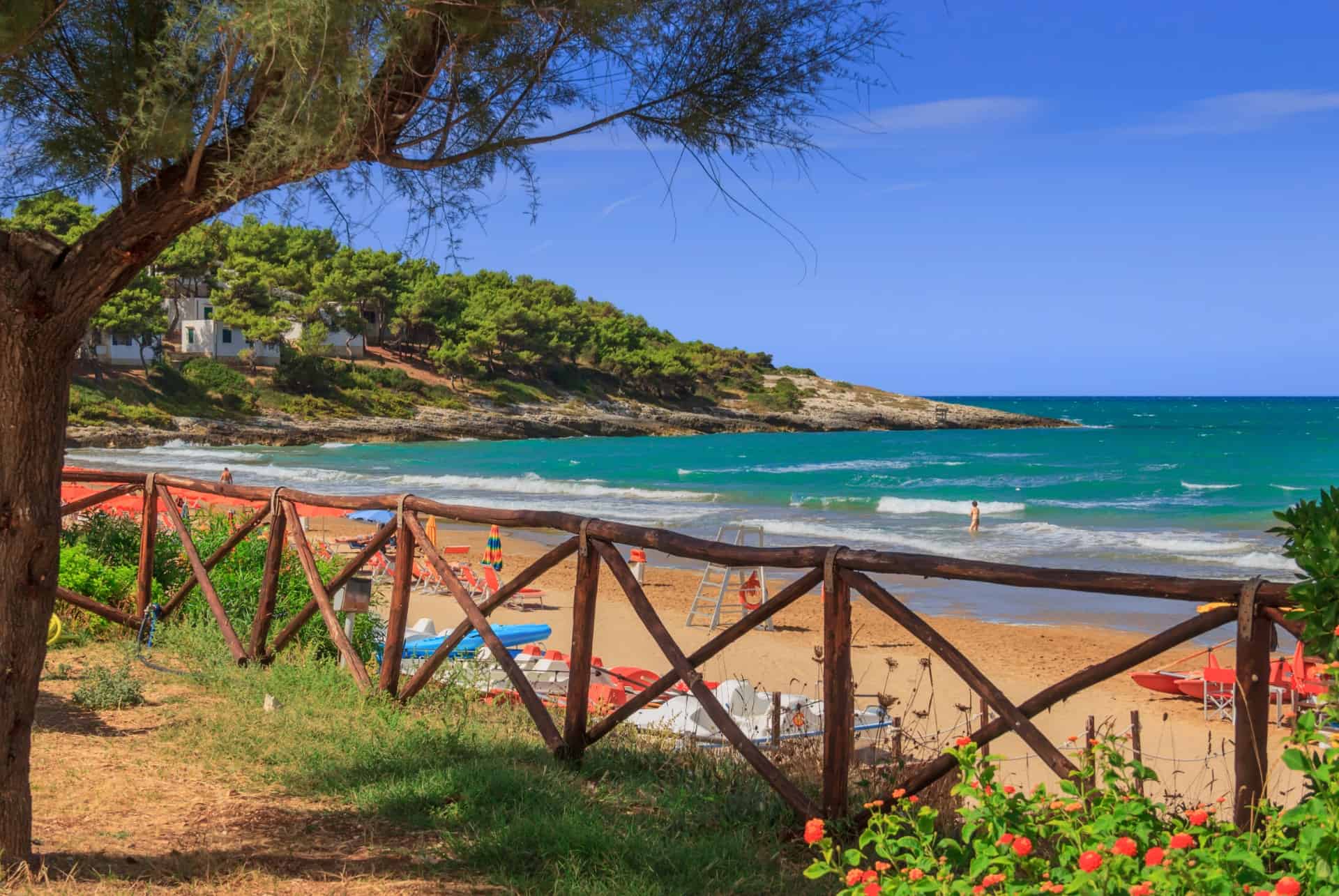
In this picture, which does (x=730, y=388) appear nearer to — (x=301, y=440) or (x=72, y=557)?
(x=301, y=440)

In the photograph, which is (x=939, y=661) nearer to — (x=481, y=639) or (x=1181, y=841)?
(x=481, y=639)

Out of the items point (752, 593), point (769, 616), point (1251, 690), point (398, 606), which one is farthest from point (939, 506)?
point (1251, 690)

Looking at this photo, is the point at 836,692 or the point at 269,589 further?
the point at 269,589

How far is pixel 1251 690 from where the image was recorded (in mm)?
2963

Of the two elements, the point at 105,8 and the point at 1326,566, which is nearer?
the point at 1326,566

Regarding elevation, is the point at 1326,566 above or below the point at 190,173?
below

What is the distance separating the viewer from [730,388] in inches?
3959

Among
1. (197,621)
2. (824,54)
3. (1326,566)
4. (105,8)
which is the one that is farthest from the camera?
(197,621)

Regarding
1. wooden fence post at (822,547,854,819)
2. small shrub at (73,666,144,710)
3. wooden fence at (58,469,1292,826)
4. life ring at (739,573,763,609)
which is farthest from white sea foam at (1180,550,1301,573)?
small shrub at (73,666,144,710)

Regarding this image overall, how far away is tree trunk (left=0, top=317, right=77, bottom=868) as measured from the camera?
10.3ft

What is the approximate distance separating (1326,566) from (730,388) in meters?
98.4

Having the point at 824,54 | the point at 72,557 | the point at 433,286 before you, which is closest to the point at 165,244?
the point at 824,54

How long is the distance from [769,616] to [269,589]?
287 cm

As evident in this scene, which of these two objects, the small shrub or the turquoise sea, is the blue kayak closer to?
the small shrub
